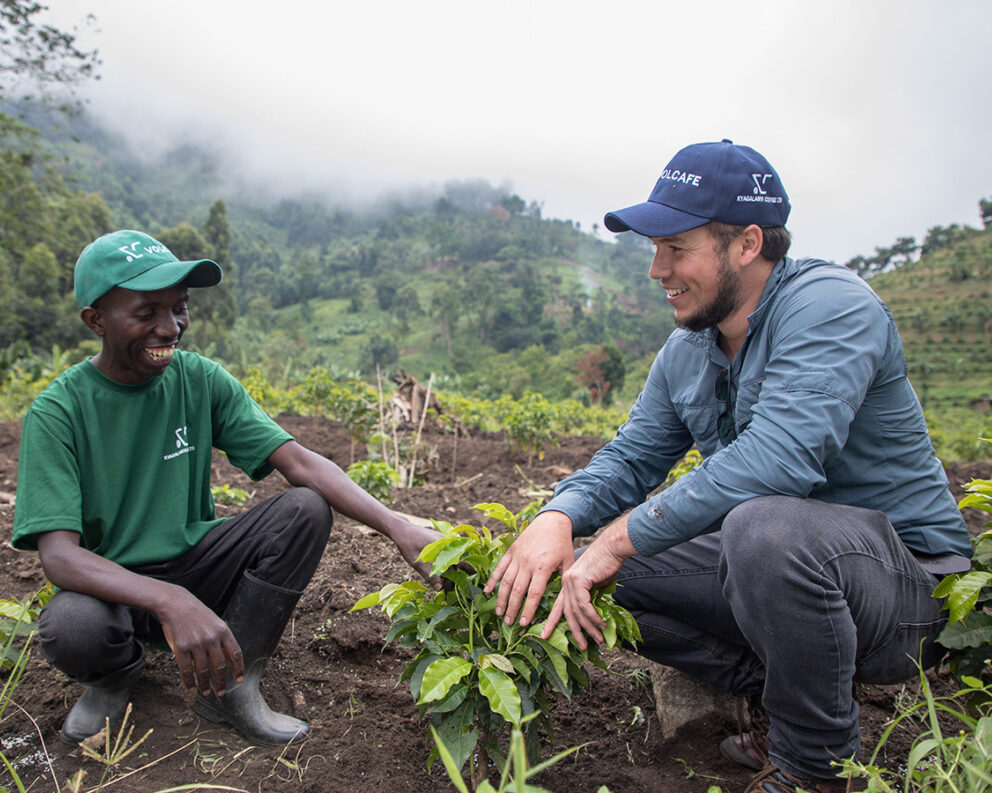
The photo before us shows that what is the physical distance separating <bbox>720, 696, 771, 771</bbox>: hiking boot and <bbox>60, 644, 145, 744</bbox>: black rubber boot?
1957 mm

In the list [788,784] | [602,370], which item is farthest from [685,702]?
[602,370]

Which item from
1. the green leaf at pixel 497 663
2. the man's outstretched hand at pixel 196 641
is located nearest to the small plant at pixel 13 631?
the man's outstretched hand at pixel 196 641

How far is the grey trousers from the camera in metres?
A: 1.86

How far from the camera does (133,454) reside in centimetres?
246

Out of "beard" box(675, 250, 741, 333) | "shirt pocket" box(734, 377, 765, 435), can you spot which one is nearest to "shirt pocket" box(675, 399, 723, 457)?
"shirt pocket" box(734, 377, 765, 435)

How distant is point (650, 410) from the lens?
2.69 m

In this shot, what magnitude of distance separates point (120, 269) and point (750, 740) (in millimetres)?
2522

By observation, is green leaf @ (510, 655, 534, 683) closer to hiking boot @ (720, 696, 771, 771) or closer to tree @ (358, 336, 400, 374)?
hiking boot @ (720, 696, 771, 771)

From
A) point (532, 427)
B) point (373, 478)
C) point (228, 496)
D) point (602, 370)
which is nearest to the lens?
point (228, 496)

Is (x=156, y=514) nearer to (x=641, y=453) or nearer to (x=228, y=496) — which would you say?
(x=641, y=453)

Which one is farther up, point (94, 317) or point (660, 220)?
point (660, 220)

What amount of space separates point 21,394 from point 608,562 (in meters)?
10.8

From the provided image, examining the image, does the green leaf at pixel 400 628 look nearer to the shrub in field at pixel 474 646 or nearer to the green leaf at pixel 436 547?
the shrub in field at pixel 474 646

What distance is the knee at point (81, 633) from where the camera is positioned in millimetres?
2135
